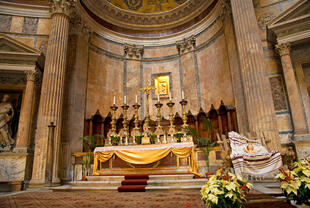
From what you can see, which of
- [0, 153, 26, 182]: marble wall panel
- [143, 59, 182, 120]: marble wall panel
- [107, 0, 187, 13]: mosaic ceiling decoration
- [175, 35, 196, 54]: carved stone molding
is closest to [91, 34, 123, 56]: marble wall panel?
[143, 59, 182, 120]: marble wall panel

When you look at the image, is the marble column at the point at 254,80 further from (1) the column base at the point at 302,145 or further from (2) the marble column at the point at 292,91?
(2) the marble column at the point at 292,91

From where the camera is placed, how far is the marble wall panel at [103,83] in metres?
12.6

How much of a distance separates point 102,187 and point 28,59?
7063mm

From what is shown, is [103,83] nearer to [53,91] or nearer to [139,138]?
[53,91]

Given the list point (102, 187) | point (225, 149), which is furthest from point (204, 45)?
point (102, 187)

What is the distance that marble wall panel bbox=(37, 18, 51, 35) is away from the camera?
10789mm

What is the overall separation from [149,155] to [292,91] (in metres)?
6.43

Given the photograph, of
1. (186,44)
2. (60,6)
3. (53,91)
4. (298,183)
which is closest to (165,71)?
(186,44)

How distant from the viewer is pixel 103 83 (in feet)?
44.5

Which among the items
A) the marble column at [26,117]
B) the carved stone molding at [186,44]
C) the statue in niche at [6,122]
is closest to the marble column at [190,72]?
→ the carved stone molding at [186,44]

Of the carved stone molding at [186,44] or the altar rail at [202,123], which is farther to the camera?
the carved stone molding at [186,44]

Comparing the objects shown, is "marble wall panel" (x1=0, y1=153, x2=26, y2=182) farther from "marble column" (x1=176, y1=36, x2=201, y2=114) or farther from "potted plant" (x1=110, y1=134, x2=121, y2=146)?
"marble column" (x1=176, y1=36, x2=201, y2=114)

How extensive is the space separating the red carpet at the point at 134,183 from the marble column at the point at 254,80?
4254 millimetres

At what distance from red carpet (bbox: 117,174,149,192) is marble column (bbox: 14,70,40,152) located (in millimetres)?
5171
